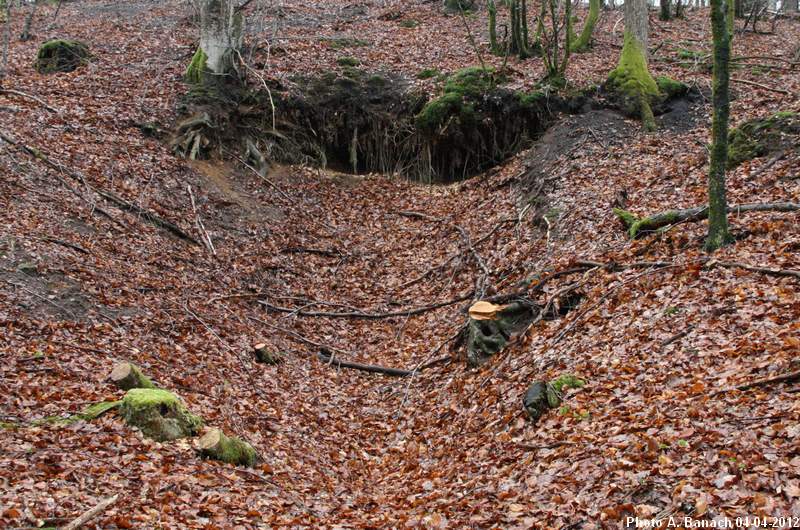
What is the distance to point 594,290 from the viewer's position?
898 centimetres

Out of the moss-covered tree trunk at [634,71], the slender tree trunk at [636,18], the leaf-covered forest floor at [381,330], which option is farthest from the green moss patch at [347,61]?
the slender tree trunk at [636,18]

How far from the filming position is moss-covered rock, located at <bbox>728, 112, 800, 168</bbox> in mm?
10766

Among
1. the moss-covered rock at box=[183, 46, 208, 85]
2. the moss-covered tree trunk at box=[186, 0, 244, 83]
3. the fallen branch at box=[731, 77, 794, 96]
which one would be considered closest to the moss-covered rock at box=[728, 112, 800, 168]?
the fallen branch at box=[731, 77, 794, 96]

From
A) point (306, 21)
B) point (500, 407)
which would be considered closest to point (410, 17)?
point (306, 21)

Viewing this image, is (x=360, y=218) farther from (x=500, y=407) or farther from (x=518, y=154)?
(x=500, y=407)

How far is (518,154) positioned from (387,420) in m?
9.63

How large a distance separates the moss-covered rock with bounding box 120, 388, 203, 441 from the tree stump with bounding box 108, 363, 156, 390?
40 centimetres

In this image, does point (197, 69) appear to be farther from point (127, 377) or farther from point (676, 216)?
point (676, 216)

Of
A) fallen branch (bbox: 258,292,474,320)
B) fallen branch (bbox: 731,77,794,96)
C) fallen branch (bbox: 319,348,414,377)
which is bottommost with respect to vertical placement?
fallen branch (bbox: 319,348,414,377)

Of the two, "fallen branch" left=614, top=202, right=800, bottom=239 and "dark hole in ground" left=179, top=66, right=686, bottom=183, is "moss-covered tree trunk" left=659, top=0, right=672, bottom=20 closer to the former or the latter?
"dark hole in ground" left=179, top=66, right=686, bottom=183

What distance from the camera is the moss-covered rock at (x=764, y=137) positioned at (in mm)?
10766

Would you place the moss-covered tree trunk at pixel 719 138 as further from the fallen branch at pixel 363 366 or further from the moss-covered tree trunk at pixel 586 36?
the moss-covered tree trunk at pixel 586 36

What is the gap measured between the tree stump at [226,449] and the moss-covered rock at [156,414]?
0.29 metres

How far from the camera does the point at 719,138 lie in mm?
8234
